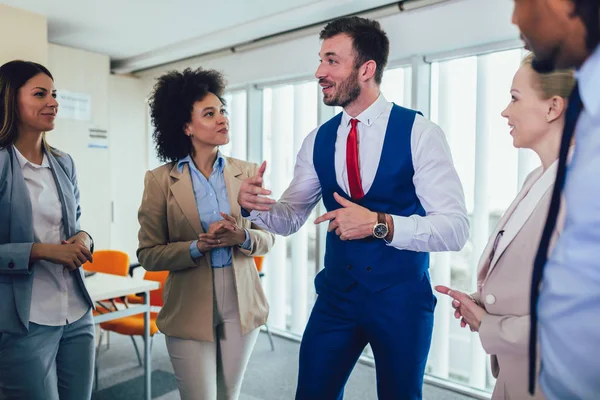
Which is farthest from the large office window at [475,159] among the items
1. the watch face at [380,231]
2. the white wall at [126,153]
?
the white wall at [126,153]

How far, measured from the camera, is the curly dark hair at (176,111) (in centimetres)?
207

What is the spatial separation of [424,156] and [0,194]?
1567 millimetres

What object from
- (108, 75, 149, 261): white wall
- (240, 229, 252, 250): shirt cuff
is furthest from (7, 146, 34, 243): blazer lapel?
(108, 75, 149, 261): white wall

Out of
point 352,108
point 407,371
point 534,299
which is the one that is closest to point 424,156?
point 352,108

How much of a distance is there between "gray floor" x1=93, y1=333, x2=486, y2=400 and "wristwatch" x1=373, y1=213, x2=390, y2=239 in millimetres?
2052

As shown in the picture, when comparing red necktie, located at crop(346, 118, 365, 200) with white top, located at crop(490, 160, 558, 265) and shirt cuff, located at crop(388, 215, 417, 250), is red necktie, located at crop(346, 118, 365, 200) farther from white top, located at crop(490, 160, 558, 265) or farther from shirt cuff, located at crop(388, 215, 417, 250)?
white top, located at crop(490, 160, 558, 265)

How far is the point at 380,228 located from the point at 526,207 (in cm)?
44

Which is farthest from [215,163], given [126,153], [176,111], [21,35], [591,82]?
[126,153]

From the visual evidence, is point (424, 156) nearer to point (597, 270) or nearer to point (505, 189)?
point (597, 270)

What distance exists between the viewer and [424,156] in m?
1.55

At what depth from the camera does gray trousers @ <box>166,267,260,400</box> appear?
5.81 ft

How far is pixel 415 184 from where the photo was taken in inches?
62.5

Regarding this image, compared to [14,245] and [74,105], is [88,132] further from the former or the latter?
[14,245]

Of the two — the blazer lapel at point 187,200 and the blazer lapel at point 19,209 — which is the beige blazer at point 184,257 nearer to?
the blazer lapel at point 187,200
